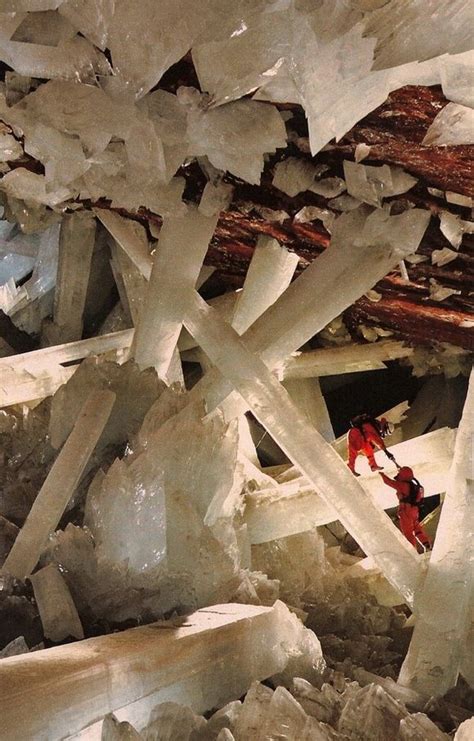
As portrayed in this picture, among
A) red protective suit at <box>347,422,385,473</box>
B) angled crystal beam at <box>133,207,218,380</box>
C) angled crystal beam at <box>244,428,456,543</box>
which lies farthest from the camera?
red protective suit at <box>347,422,385,473</box>

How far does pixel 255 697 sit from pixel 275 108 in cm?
167

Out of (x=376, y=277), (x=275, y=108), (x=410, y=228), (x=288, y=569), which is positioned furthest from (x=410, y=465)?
(x=275, y=108)

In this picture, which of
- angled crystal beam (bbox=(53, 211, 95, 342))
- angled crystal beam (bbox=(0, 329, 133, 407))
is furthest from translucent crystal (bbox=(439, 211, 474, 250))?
angled crystal beam (bbox=(53, 211, 95, 342))

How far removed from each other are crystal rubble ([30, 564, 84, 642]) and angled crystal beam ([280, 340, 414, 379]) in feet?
7.84

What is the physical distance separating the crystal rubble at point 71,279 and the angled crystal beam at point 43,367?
1.50 feet


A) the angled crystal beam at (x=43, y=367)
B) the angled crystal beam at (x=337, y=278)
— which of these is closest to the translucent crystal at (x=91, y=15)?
the angled crystal beam at (x=337, y=278)

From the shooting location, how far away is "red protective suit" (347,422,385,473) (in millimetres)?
4289

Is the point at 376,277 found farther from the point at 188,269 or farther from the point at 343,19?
the point at 343,19

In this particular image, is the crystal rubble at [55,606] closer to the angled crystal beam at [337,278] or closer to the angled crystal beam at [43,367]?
the angled crystal beam at [337,278]

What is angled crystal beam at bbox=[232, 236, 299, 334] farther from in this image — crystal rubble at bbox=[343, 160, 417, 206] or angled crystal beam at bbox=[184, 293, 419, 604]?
crystal rubble at bbox=[343, 160, 417, 206]

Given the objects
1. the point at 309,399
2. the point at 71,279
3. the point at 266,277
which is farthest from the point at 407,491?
the point at 71,279

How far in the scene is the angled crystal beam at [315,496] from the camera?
379cm

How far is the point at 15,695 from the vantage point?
1.88 metres

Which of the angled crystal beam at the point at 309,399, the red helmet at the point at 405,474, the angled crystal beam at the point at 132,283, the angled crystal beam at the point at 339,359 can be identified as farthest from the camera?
the angled crystal beam at the point at 309,399
